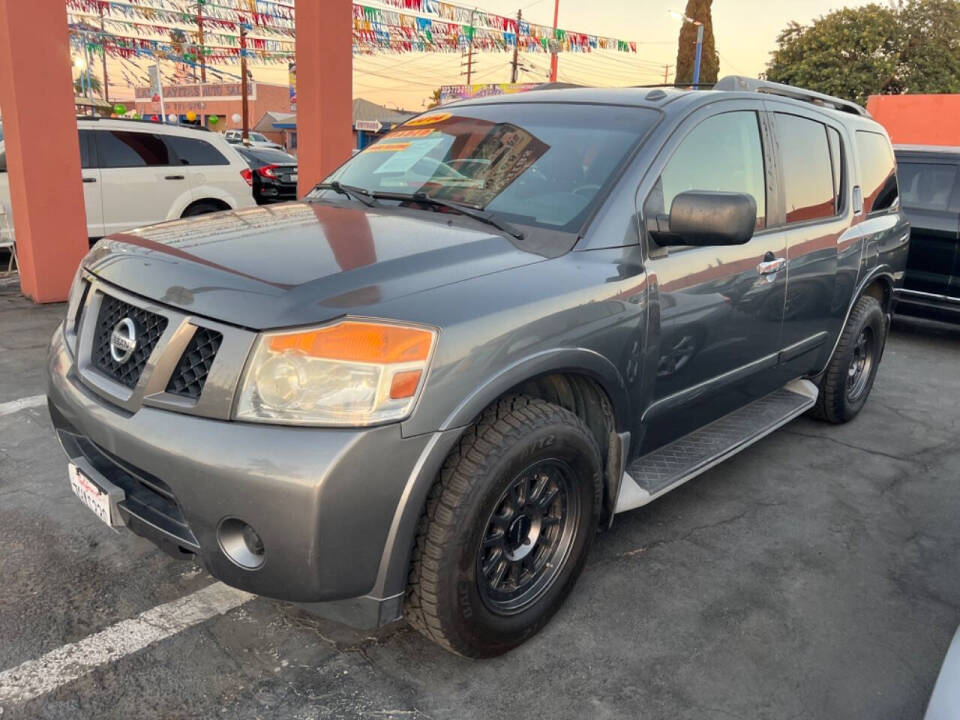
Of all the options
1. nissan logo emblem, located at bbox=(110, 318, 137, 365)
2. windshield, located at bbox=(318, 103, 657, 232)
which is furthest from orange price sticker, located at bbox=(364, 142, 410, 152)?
nissan logo emblem, located at bbox=(110, 318, 137, 365)

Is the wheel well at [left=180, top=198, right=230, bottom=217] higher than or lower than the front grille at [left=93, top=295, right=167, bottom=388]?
lower

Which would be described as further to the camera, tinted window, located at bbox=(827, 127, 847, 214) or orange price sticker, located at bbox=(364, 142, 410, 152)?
tinted window, located at bbox=(827, 127, 847, 214)

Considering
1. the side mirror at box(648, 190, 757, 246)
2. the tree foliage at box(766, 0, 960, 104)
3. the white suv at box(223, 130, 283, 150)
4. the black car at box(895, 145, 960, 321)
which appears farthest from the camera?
the tree foliage at box(766, 0, 960, 104)

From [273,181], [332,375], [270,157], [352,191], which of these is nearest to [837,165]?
[352,191]

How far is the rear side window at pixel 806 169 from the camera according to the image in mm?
3643

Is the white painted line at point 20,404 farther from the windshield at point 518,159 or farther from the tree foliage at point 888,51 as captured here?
the tree foliage at point 888,51

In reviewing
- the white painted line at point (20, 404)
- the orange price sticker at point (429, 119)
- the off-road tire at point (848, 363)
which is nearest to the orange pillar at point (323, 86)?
the white painted line at point (20, 404)

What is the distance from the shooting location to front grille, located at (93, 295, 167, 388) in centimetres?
215

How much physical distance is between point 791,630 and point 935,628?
548 millimetres

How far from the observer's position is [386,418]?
1900mm

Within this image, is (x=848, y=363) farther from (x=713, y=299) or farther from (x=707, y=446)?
(x=713, y=299)

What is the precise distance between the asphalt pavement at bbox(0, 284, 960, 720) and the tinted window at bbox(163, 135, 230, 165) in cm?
575

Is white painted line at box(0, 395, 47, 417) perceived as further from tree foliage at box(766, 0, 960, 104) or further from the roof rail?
tree foliage at box(766, 0, 960, 104)

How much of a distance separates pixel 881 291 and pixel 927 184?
10.7 feet
